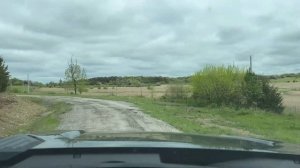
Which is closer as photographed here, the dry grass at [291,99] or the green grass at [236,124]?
the green grass at [236,124]

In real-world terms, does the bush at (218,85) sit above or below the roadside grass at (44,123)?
above

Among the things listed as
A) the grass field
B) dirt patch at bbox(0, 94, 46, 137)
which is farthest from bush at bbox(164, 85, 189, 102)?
dirt patch at bbox(0, 94, 46, 137)

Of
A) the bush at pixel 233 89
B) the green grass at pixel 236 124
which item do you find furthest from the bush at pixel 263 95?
the green grass at pixel 236 124

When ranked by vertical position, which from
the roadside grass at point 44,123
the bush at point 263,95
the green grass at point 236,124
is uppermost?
the bush at point 263,95

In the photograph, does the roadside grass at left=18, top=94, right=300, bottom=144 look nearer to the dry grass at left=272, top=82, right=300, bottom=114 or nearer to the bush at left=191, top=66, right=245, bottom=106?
the dry grass at left=272, top=82, right=300, bottom=114

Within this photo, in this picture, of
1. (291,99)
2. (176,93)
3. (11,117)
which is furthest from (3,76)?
(291,99)

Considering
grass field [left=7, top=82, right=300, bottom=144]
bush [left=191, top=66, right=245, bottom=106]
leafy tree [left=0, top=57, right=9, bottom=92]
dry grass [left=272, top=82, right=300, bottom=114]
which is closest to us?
grass field [left=7, top=82, right=300, bottom=144]

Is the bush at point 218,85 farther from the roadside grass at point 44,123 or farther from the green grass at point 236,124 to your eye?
the roadside grass at point 44,123

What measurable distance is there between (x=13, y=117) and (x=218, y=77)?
38292 mm

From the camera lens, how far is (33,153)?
116 inches

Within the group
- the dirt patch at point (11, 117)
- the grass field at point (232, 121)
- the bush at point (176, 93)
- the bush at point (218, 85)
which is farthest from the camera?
the bush at point (176, 93)

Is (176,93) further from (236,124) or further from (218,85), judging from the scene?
(236,124)

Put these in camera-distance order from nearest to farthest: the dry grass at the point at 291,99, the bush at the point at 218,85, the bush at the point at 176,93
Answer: the dry grass at the point at 291,99, the bush at the point at 218,85, the bush at the point at 176,93

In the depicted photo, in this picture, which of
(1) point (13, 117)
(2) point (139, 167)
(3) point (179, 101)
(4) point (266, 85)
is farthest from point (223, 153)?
(3) point (179, 101)
